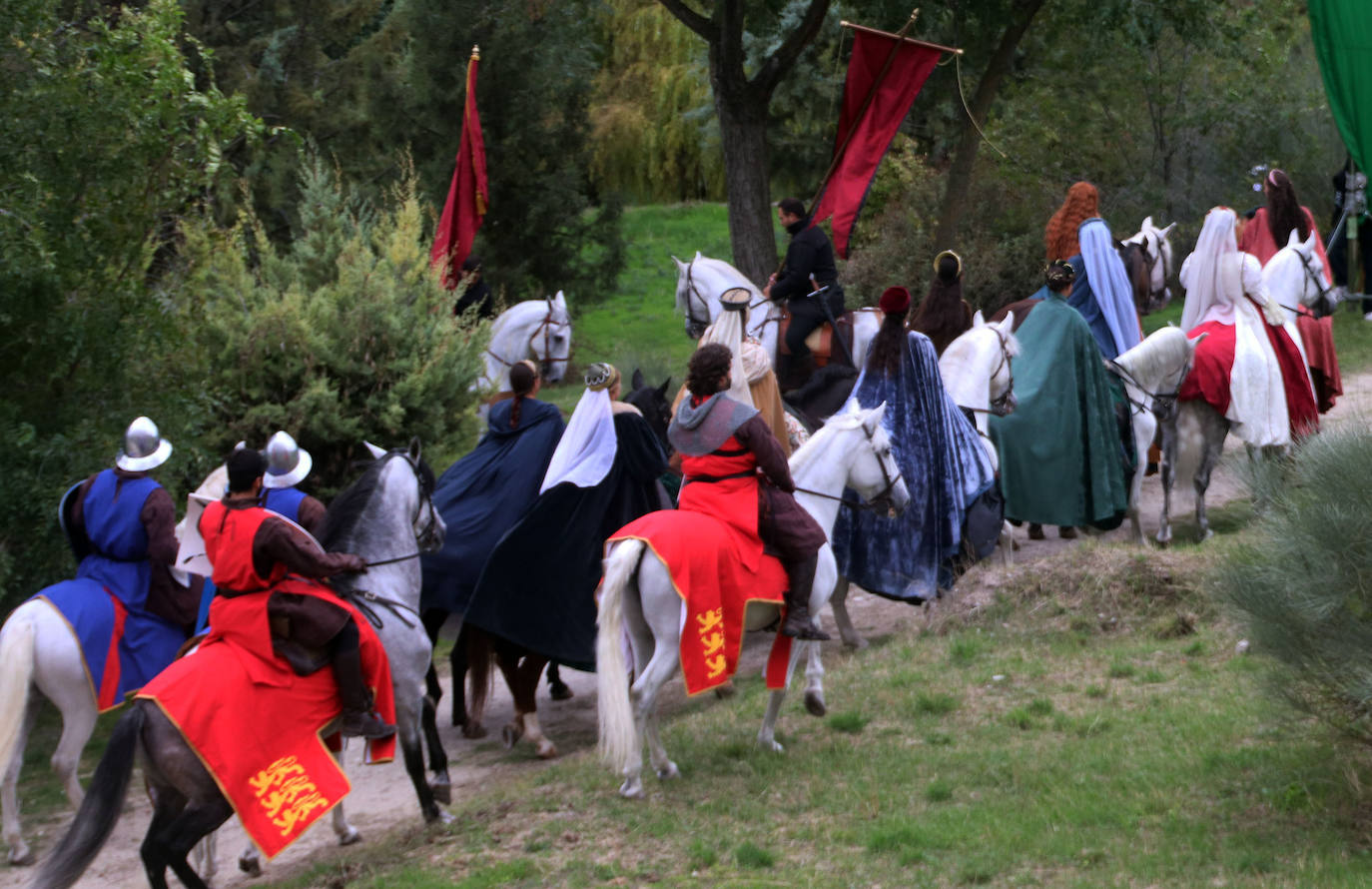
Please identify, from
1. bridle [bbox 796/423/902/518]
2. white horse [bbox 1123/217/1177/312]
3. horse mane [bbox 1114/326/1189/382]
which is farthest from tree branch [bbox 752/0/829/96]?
bridle [bbox 796/423/902/518]

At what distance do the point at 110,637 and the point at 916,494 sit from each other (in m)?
5.40

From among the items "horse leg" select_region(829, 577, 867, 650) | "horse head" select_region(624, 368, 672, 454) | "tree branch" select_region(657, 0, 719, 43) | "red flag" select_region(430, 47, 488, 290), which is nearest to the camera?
"horse leg" select_region(829, 577, 867, 650)

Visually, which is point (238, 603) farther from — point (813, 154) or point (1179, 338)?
point (813, 154)

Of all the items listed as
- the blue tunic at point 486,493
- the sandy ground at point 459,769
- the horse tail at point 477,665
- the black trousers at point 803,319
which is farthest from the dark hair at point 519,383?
the black trousers at point 803,319

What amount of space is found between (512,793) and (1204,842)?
3.46m

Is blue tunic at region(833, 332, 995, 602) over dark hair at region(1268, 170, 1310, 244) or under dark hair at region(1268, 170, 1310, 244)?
under

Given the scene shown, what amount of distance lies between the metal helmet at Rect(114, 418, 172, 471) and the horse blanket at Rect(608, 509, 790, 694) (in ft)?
8.67

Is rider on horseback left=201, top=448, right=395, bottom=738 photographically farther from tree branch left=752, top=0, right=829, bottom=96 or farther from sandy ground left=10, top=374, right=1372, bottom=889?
tree branch left=752, top=0, right=829, bottom=96

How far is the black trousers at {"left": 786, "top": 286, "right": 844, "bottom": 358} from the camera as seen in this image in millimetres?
12523

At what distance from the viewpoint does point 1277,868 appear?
539cm

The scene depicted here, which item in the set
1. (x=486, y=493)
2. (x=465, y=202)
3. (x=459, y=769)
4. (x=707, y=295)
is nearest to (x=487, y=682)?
(x=459, y=769)

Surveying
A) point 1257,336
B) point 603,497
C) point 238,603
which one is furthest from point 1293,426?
point 238,603

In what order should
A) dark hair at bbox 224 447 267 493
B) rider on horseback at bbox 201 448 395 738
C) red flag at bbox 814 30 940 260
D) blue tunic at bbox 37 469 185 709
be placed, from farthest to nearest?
red flag at bbox 814 30 940 260 < blue tunic at bbox 37 469 185 709 < dark hair at bbox 224 447 267 493 < rider on horseback at bbox 201 448 395 738

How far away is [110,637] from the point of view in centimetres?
746
